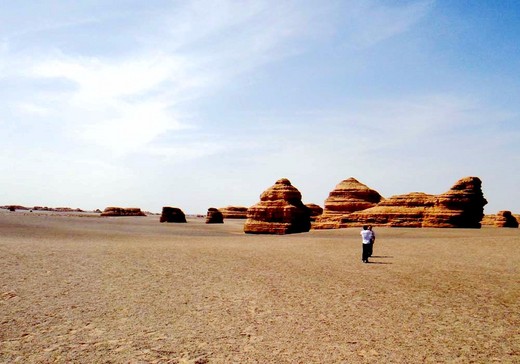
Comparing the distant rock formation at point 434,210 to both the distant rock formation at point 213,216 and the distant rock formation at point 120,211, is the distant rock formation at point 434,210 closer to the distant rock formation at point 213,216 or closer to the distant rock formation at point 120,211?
the distant rock formation at point 213,216

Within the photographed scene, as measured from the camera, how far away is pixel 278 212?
36688mm

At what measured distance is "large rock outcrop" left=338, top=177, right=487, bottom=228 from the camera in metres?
36.3

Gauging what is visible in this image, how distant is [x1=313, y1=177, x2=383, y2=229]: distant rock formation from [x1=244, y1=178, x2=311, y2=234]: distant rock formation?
315 inches

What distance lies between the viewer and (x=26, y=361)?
5141 millimetres

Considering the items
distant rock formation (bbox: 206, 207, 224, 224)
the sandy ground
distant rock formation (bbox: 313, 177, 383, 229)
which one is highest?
distant rock formation (bbox: 313, 177, 383, 229)

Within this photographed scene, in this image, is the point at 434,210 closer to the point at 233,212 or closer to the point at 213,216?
the point at 213,216

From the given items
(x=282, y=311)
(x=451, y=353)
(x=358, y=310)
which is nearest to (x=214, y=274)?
(x=282, y=311)

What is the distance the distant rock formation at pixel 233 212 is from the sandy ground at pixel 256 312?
86.7m

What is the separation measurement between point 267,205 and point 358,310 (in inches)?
1169

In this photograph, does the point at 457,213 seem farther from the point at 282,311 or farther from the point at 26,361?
the point at 26,361

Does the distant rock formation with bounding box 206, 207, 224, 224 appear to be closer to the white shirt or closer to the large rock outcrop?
the large rock outcrop

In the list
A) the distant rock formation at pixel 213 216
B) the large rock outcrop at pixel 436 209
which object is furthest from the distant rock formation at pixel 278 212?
the distant rock formation at pixel 213 216

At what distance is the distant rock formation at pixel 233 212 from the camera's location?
332 feet

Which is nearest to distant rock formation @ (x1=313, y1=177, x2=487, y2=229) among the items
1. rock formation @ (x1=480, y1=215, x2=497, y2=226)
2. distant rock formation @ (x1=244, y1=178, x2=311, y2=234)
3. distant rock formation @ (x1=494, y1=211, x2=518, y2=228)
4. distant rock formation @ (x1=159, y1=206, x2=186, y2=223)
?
distant rock formation @ (x1=244, y1=178, x2=311, y2=234)
